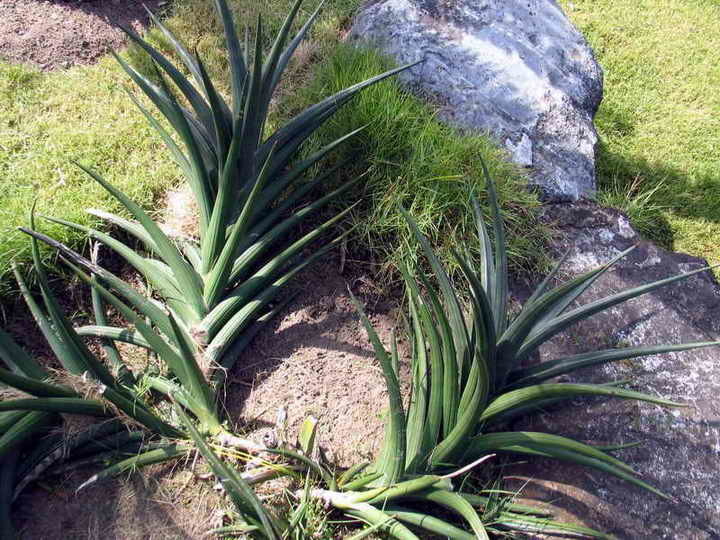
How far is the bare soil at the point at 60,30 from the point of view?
2713 millimetres

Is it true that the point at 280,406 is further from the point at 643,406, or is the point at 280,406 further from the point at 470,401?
the point at 643,406

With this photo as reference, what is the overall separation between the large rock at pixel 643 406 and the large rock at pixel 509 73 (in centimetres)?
35

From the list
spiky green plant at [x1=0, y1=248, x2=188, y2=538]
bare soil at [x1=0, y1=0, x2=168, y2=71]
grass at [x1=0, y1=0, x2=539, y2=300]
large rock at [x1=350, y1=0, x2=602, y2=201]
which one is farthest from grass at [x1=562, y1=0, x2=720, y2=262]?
bare soil at [x1=0, y1=0, x2=168, y2=71]

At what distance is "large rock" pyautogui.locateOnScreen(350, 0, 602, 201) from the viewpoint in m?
2.67

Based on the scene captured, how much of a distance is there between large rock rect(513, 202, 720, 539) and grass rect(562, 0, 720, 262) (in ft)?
1.93

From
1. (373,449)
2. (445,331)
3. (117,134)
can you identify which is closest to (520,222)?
(445,331)

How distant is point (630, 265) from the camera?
7.69 feet

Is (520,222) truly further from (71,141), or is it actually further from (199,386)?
(71,141)

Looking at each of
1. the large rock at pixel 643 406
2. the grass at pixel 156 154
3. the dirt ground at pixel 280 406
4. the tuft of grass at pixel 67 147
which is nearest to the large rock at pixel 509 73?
the grass at pixel 156 154

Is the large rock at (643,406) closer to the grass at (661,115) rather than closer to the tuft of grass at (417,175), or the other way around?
the tuft of grass at (417,175)

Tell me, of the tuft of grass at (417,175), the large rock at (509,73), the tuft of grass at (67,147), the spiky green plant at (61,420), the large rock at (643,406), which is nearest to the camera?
the spiky green plant at (61,420)

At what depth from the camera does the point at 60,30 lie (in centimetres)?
283

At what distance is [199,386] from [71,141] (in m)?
1.42

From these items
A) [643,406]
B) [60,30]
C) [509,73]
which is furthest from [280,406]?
[60,30]
